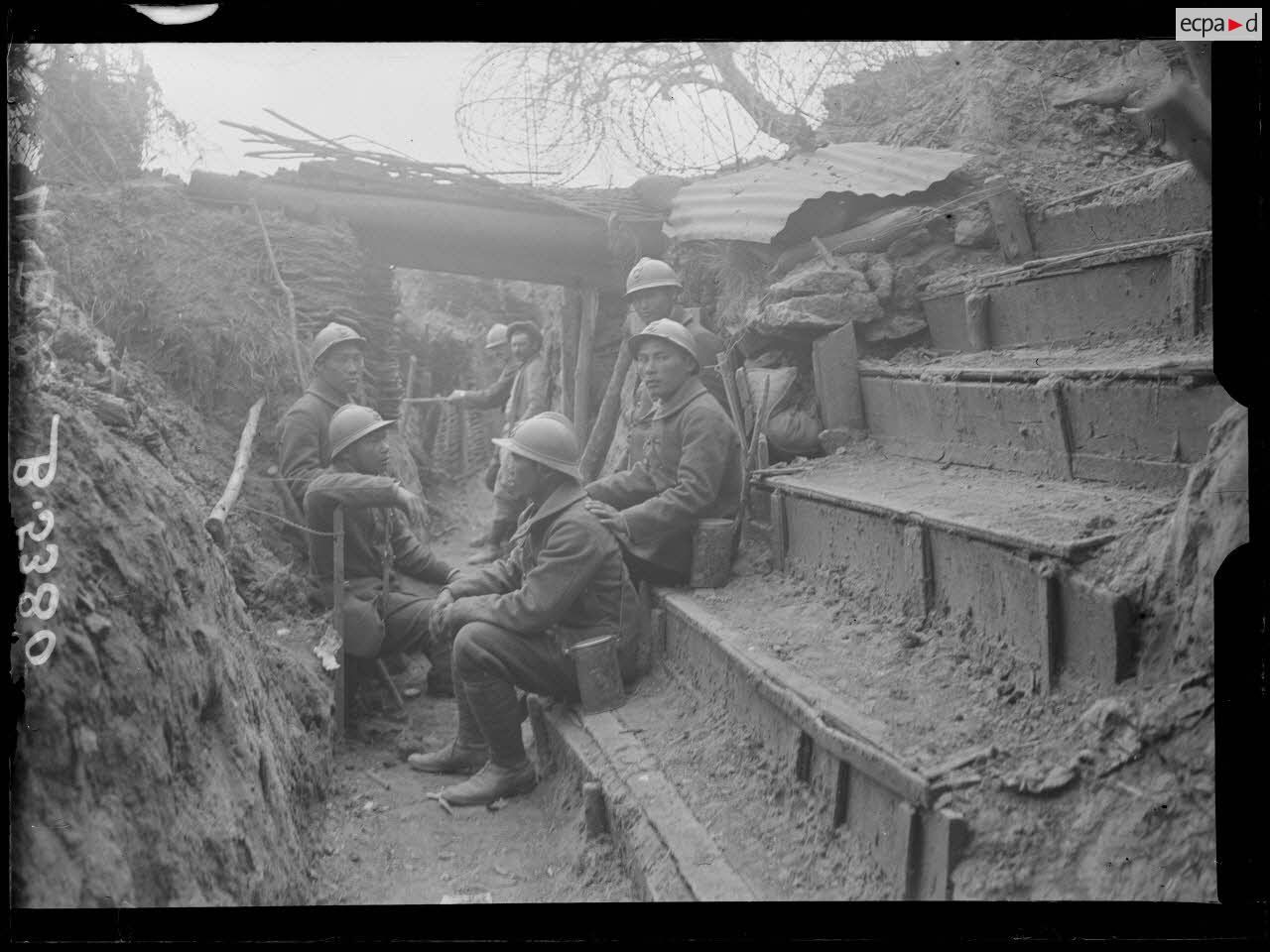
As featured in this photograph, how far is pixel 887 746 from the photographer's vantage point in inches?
106

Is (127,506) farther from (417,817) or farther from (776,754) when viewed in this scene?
(776,754)

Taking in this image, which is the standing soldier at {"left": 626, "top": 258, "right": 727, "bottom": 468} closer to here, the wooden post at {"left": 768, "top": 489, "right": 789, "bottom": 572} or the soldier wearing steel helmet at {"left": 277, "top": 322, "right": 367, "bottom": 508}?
the wooden post at {"left": 768, "top": 489, "right": 789, "bottom": 572}

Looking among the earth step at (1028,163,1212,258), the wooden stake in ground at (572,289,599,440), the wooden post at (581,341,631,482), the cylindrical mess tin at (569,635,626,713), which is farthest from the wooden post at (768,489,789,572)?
the wooden stake in ground at (572,289,599,440)

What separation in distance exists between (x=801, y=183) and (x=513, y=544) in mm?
2846

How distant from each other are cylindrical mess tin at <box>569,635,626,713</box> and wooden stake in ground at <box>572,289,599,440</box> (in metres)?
4.30

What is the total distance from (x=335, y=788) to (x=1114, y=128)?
16.9 ft

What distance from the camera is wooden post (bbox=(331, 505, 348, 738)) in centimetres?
465

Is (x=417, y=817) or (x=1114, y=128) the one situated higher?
(x=1114, y=128)

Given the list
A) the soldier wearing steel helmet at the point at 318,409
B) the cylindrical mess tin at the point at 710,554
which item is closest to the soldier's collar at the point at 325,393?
the soldier wearing steel helmet at the point at 318,409

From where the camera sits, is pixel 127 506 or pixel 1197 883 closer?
pixel 1197 883

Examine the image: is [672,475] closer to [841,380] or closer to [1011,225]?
[841,380]

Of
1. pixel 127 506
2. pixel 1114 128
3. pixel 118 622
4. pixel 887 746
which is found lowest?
pixel 887 746

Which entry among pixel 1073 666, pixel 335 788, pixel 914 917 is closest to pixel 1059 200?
pixel 1073 666

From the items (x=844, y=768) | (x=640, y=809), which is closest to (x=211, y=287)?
(x=640, y=809)
